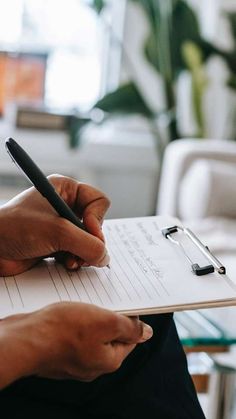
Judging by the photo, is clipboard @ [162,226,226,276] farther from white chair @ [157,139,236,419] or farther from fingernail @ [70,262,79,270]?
white chair @ [157,139,236,419]

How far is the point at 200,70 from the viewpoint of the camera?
240cm

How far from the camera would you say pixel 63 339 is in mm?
583

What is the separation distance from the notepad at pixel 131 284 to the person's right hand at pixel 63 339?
A: 5cm

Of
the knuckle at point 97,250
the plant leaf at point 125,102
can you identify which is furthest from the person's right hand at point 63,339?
the plant leaf at point 125,102

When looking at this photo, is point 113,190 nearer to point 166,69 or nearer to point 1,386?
point 166,69

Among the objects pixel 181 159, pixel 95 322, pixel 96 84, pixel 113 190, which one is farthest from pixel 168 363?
pixel 96 84

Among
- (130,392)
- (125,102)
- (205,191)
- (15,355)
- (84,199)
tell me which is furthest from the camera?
(125,102)

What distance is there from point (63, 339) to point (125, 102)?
1922mm

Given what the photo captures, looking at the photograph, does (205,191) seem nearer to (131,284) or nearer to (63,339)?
(131,284)

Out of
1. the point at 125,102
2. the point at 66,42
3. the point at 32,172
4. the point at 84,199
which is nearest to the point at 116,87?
the point at 125,102

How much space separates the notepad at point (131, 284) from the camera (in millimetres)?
653

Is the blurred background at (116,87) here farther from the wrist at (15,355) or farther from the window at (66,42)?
the wrist at (15,355)

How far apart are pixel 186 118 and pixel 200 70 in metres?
0.41

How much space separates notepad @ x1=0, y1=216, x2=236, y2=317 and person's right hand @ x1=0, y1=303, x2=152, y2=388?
1.9 inches
